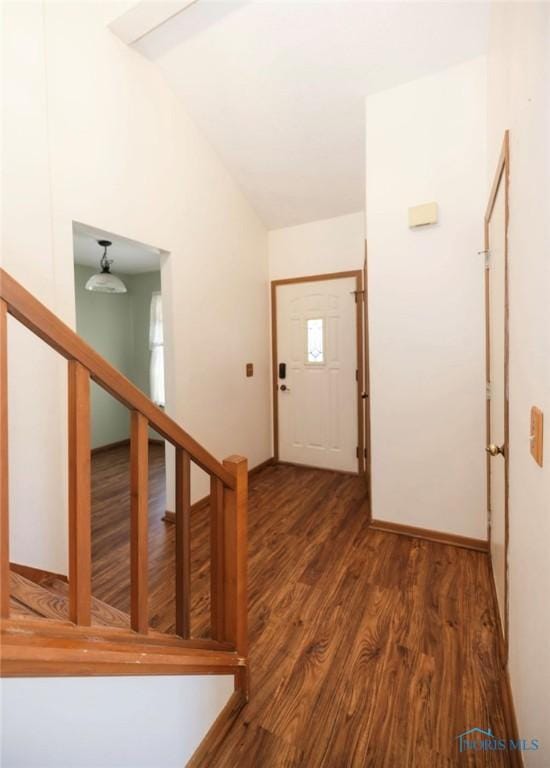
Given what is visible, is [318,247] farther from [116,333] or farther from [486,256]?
[116,333]

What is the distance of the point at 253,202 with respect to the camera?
3555 mm

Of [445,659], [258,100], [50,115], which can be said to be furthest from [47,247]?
[445,659]

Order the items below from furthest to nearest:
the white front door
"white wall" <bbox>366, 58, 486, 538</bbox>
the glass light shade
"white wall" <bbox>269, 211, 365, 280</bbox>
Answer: the white front door
"white wall" <bbox>269, 211, 365, 280</bbox>
the glass light shade
"white wall" <bbox>366, 58, 486, 538</bbox>

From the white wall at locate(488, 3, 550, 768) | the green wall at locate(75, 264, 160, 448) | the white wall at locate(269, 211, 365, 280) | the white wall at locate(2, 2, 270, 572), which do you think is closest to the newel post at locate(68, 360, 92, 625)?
the white wall at locate(488, 3, 550, 768)

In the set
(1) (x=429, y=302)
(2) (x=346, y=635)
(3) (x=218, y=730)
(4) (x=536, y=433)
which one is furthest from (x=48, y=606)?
Answer: (1) (x=429, y=302)

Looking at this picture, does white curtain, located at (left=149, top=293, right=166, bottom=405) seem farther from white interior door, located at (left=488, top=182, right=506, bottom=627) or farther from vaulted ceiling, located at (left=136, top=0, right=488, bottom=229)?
white interior door, located at (left=488, top=182, right=506, bottom=627)

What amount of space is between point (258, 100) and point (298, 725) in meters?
3.56

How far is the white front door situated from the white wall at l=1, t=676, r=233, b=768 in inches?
107

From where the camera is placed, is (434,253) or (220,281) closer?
(434,253)

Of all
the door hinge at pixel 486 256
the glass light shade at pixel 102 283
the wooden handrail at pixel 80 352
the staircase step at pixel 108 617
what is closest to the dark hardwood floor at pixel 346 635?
the staircase step at pixel 108 617

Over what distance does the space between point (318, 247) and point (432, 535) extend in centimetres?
285

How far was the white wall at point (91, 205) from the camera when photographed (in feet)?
5.60

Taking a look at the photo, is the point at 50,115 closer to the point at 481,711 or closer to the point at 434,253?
the point at 434,253

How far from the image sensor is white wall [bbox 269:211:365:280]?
3.51 meters
